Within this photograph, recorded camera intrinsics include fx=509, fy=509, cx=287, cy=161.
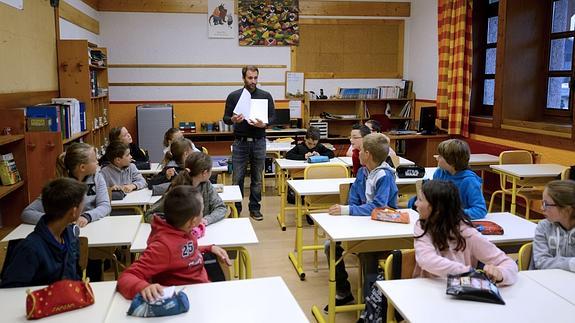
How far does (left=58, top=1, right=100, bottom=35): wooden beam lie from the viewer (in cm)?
613

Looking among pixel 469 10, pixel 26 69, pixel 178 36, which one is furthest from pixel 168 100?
pixel 469 10

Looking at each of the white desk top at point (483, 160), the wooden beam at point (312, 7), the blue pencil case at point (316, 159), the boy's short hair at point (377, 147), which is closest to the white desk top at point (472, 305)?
the boy's short hair at point (377, 147)

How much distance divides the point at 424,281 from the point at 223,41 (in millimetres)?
7096

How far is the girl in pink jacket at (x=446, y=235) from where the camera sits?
2219 mm

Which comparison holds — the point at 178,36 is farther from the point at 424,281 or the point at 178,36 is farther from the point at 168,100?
the point at 424,281

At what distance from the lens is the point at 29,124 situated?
4.33 m

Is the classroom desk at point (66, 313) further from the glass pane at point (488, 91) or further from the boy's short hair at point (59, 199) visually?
the glass pane at point (488, 91)

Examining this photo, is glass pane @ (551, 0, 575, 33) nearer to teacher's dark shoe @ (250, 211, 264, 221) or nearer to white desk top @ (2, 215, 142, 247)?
teacher's dark shoe @ (250, 211, 264, 221)

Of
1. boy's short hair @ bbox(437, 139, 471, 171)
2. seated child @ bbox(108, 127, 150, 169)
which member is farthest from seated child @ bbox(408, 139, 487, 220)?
seated child @ bbox(108, 127, 150, 169)

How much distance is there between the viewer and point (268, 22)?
8.62 meters

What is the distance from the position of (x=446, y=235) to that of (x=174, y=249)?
1173 mm

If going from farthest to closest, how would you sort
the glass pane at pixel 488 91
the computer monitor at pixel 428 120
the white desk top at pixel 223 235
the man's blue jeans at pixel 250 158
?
1. the computer monitor at pixel 428 120
2. the glass pane at pixel 488 91
3. the man's blue jeans at pixel 250 158
4. the white desk top at pixel 223 235

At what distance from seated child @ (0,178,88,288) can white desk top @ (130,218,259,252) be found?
41cm

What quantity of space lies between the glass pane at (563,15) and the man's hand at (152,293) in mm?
5677
